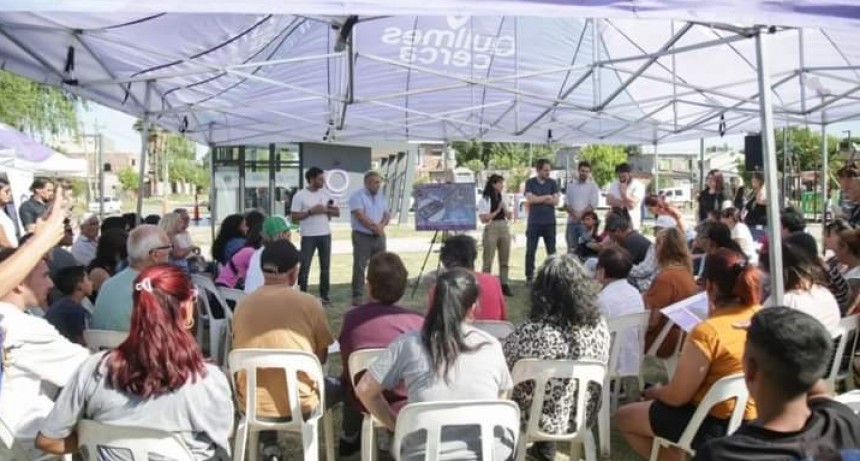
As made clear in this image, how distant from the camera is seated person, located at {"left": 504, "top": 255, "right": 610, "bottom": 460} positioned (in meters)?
3.10

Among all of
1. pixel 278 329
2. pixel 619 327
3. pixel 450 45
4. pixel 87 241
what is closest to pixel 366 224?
pixel 450 45

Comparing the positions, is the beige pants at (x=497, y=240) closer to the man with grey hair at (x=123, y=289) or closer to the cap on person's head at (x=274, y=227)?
the cap on person's head at (x=274, y=227)

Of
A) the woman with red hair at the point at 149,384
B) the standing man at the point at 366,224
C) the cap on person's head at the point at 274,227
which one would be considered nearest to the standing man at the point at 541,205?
the standing man at the point at 366,224

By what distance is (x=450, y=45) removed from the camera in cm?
714

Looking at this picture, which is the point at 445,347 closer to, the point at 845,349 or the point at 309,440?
the point at 309,440

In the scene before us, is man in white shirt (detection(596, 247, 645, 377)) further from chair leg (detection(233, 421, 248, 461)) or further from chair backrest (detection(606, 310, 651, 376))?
chair leg (detection(233, 421, 248, 461))

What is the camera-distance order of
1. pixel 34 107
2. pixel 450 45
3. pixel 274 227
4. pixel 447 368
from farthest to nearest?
pixel 34 107
pixel 450 45
pixel 274 227
pixel 447 368

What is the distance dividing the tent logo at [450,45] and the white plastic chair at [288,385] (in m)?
4.30

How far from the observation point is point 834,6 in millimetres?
2908

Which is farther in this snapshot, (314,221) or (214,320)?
(314,221)

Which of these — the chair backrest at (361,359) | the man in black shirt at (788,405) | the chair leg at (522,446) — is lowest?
the chair leg at (522,446)

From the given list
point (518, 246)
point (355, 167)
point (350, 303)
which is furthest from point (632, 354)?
point (355, 167)

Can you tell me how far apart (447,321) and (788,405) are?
1.23 m

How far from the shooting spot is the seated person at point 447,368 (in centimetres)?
255
